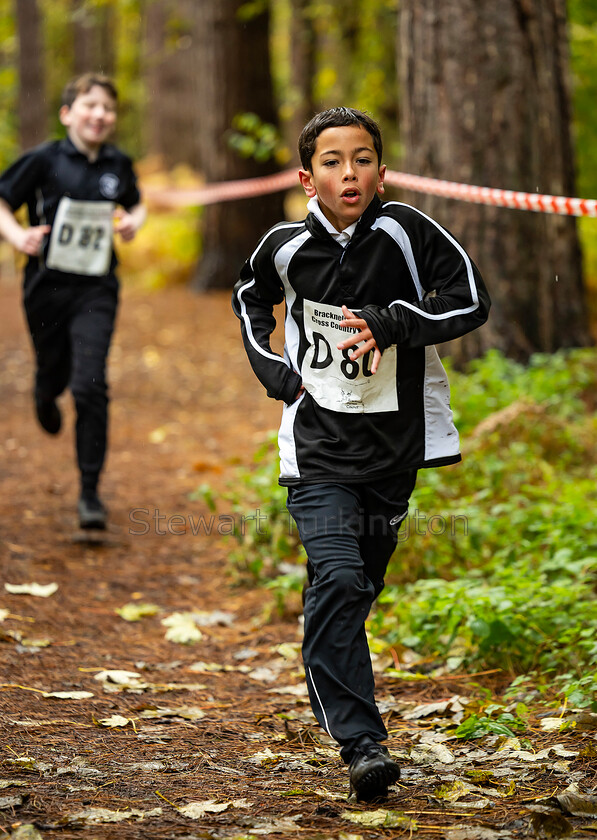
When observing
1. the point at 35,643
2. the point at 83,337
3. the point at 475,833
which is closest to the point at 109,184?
the point at 83,337

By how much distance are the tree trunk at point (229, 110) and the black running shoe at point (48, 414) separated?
766 cm

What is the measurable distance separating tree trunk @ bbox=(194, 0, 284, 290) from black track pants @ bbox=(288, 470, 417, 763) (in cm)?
1093

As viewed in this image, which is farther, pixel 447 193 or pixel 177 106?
pixel 177 106

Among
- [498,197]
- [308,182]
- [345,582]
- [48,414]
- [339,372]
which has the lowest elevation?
[345,582]

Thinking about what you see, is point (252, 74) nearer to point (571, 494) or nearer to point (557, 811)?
point (571, 494)

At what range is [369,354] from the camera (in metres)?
3.36

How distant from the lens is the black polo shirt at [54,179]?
588 centimetres

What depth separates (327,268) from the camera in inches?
131

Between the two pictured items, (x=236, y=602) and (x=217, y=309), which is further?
(x=217, y=309)

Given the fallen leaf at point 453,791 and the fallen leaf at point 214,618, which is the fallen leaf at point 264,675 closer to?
the fallen leaf at point 214,618

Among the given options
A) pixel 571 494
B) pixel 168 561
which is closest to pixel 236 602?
pixel 168 561

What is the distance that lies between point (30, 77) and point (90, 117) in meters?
11.8

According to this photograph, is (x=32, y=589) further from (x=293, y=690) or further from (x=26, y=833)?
(x=26, y=833)

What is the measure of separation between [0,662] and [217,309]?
31.2ft
